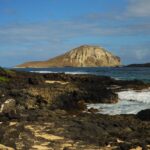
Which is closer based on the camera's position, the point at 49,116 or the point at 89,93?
the point at 49,116

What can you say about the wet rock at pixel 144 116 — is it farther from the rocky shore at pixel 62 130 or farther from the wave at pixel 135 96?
the wave at pixel 135 96

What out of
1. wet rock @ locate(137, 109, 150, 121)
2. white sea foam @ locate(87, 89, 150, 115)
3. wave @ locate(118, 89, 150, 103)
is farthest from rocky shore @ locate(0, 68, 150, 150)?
wave @ locate(118, 89, 150, 103)

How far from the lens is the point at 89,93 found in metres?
27.2

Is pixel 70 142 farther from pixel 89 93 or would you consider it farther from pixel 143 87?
pixel 143 87

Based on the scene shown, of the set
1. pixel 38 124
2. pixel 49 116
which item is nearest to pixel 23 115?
pixel 49 116

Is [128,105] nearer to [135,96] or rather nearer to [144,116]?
[135,96]

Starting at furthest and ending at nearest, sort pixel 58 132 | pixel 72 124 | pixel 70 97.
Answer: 1. pixel 70 97
2. pixel 72 124
3. pixel 58 132

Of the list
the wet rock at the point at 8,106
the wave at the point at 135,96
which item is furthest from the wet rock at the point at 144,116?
the wave at the point at 135,96

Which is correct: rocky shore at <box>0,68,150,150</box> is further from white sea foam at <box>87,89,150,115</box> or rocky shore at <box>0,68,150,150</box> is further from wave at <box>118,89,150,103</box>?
wave at <box>118,89,150,103</box>

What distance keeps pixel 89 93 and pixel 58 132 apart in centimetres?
1336

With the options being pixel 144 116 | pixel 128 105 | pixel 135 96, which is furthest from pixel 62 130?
pixel 135 96

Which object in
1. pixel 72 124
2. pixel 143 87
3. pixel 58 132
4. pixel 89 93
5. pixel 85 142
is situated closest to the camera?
pixel 85 142

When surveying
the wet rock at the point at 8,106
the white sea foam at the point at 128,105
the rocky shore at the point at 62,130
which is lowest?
the white sea foam at the point at 128,105

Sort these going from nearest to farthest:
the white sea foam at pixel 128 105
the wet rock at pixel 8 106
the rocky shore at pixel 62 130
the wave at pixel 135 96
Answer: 1. the rocky shore at pixel 62 130
2. the wet rock at pixel 8 106
3. the white sea foam at pixel 128 105
4. the wave at pixel 135 96
